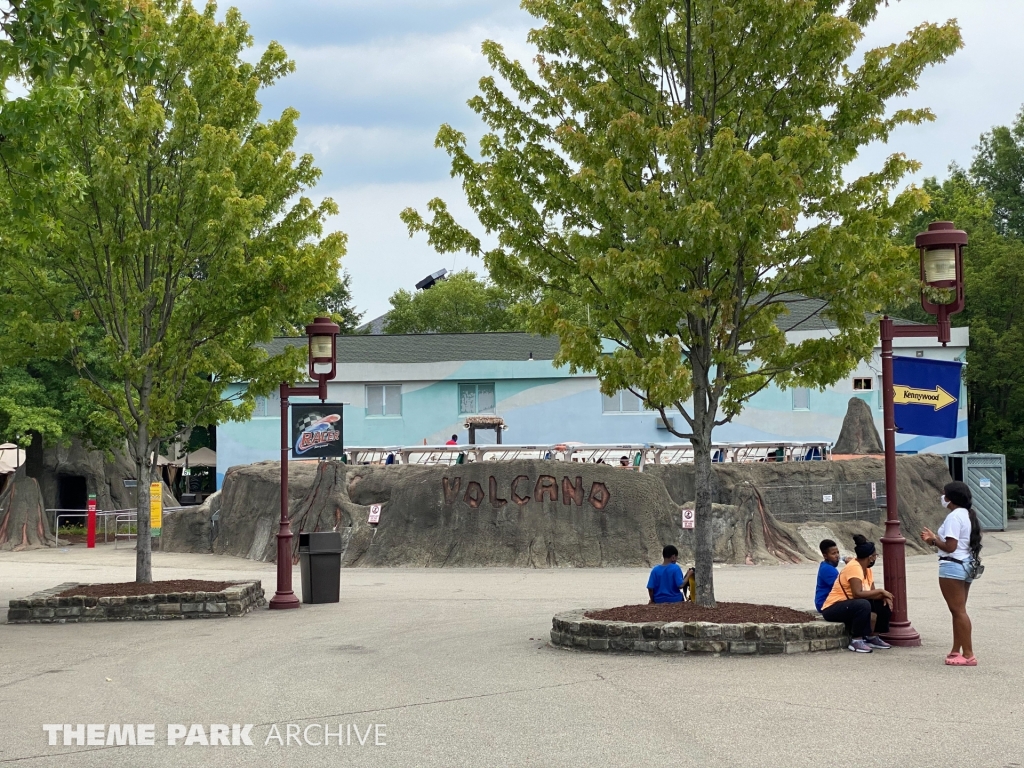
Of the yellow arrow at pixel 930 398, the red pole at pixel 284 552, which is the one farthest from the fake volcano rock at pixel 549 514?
the yellow arrow at pixel 930 398

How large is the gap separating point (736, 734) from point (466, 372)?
3862 cm

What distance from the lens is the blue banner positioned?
580 inches

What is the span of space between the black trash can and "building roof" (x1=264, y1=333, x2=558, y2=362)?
29243mm

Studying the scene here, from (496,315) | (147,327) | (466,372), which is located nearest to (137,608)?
(147,327)

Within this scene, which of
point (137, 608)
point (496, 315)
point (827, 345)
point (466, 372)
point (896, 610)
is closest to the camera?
point (896, 610)

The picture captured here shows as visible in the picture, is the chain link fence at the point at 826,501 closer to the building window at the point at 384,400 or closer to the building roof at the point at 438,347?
the building roof at the point at 438,347

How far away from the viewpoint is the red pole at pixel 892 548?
1212 cm

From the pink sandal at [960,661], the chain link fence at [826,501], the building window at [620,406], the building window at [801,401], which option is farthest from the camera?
the building window at [801,401]

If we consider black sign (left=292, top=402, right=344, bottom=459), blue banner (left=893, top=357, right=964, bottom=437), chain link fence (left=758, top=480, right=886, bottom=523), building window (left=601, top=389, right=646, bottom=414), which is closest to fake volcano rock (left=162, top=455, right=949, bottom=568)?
chain link fence (left=758, top=480, right=886, bottom=523)

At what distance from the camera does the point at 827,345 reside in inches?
521

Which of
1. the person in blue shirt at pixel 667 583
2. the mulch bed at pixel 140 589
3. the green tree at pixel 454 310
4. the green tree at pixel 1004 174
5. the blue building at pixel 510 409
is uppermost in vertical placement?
the green tree at pixel 1004 174

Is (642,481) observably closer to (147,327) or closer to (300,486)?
(300,486)

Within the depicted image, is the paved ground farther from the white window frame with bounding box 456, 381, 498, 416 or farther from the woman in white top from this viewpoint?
the white window frame with bounding box 456, 381, 498, 416

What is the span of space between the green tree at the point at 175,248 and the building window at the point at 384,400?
27.5m
